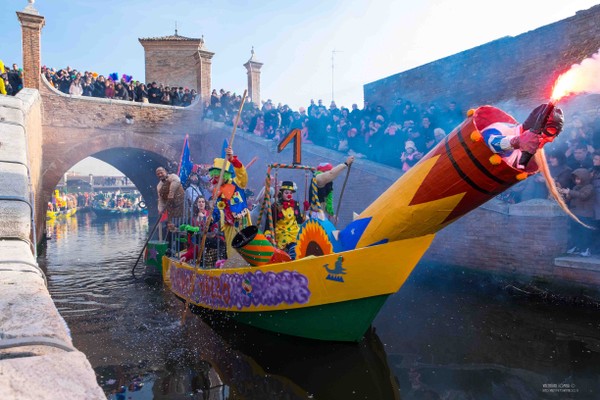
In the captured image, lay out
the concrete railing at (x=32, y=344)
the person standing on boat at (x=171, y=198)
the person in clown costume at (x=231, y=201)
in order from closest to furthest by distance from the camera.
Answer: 1. the concrete railing at (x=32, y=344)
2. the person in clown costume at (x=231, y=201)
3. the person standing on boat at (x=171, y=198)

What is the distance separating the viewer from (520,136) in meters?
3.34

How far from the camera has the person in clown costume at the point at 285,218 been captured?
6.88 metres

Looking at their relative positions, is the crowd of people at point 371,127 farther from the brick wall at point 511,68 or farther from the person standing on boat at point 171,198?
the person standing on boat at point 171,198

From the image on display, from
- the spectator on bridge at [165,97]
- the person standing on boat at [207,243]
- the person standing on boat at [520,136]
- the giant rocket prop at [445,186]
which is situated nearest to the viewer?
the person standing on boat at [520,136]

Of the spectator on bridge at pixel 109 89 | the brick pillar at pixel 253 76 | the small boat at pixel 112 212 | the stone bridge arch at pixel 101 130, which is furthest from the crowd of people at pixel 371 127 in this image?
the small boat at pixel 112 212

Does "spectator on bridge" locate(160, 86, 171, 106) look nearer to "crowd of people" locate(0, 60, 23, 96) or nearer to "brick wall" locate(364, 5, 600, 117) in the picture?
"crowd of people" locate(0, 60, 23, 96)

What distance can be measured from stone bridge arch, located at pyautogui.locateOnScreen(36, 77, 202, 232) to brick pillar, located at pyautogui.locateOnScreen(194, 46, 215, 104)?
2.41ft

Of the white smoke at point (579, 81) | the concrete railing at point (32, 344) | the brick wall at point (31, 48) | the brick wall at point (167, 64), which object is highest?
the brick wall at point (167, 64)

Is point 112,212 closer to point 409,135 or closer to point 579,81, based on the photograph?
point 409,135

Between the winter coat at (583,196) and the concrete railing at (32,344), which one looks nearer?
the concrete railing at (32,344)

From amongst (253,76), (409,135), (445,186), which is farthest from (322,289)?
(253,76)

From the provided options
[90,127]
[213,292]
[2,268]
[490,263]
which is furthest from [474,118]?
[90,127]

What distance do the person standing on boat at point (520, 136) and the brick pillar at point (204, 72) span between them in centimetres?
1822

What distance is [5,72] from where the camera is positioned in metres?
16.1
